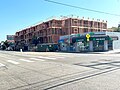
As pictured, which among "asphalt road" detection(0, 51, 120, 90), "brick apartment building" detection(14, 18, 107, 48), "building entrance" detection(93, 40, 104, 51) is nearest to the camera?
"asphalt road" detection(0, 51, 120, 90)

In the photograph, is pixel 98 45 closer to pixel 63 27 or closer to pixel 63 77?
pixel 63 27

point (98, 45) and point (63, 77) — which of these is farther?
point (98, 45)

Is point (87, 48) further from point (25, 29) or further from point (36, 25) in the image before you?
point (25, 29)

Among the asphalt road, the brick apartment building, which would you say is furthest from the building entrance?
the asphalt road

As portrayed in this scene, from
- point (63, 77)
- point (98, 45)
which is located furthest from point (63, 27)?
point (63, 77)

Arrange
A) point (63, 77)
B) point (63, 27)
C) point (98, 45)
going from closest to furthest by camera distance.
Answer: point (63, 77)
point (98, 45)
point (63, 27)

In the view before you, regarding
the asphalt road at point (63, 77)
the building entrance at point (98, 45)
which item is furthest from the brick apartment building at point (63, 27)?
the asphalt road at point (63, 77)

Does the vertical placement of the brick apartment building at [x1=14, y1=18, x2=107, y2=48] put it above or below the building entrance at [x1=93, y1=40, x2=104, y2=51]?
above

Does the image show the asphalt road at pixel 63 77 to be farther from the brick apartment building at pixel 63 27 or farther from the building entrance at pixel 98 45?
the brick apartment building at pixel 63 27

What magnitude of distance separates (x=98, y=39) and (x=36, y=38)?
3454cm

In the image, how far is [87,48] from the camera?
41844 millimetres

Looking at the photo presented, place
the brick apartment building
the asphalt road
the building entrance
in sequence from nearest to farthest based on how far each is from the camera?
the asphalt road < the building entrance < the brick apartment building

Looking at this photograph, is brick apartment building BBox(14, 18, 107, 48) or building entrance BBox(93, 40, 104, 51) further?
brick apartment building BBox(14, 18, 107, 48)

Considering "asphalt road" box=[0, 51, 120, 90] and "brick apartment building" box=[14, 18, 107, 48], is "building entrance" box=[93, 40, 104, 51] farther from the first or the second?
"asphalt road" box=[0, 51, 120, 90]
